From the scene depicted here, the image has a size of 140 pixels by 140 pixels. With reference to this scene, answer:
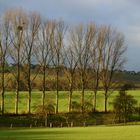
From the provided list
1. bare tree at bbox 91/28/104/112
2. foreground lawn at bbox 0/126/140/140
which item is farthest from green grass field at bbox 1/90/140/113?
foreground lawn at bbox 0/126/140/140

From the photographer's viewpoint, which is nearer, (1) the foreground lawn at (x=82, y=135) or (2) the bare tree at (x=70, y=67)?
(1) the foreground lawn at (x=82, y=135)

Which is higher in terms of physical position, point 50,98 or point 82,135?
point 50,98

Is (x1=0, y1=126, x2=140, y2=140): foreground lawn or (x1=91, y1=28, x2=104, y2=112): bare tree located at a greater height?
(x1=91, y1=28, x2=104, y2=112): bare tree

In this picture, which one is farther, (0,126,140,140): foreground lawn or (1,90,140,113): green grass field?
(1,90,140,113): green grass field

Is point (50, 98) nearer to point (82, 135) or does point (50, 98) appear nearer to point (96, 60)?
point (96, 60)

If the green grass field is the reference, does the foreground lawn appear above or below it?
below

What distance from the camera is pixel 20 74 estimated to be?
8912cm

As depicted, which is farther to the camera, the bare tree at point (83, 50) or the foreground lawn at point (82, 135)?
the bare tree at point (83, 50)

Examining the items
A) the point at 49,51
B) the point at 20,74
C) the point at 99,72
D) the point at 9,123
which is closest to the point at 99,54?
the point at 99,72

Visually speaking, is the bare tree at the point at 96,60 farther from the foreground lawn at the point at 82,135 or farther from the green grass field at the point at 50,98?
the foreground lawn at the point at 82,135

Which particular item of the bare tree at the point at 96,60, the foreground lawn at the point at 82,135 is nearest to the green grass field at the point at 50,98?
the bare tree at the point at 96,60

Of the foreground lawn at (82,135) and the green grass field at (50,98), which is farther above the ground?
the green grass field at (50,98)

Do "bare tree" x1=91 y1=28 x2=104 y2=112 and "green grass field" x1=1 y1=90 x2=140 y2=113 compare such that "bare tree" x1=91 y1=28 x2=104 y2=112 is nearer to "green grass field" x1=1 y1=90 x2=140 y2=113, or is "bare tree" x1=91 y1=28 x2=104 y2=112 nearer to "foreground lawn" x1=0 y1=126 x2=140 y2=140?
"green grass field" x1=1 y1=90 x2=140 y2=113

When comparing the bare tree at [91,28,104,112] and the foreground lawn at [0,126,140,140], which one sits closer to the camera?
the foreground lawn at [0,126,140,140]
